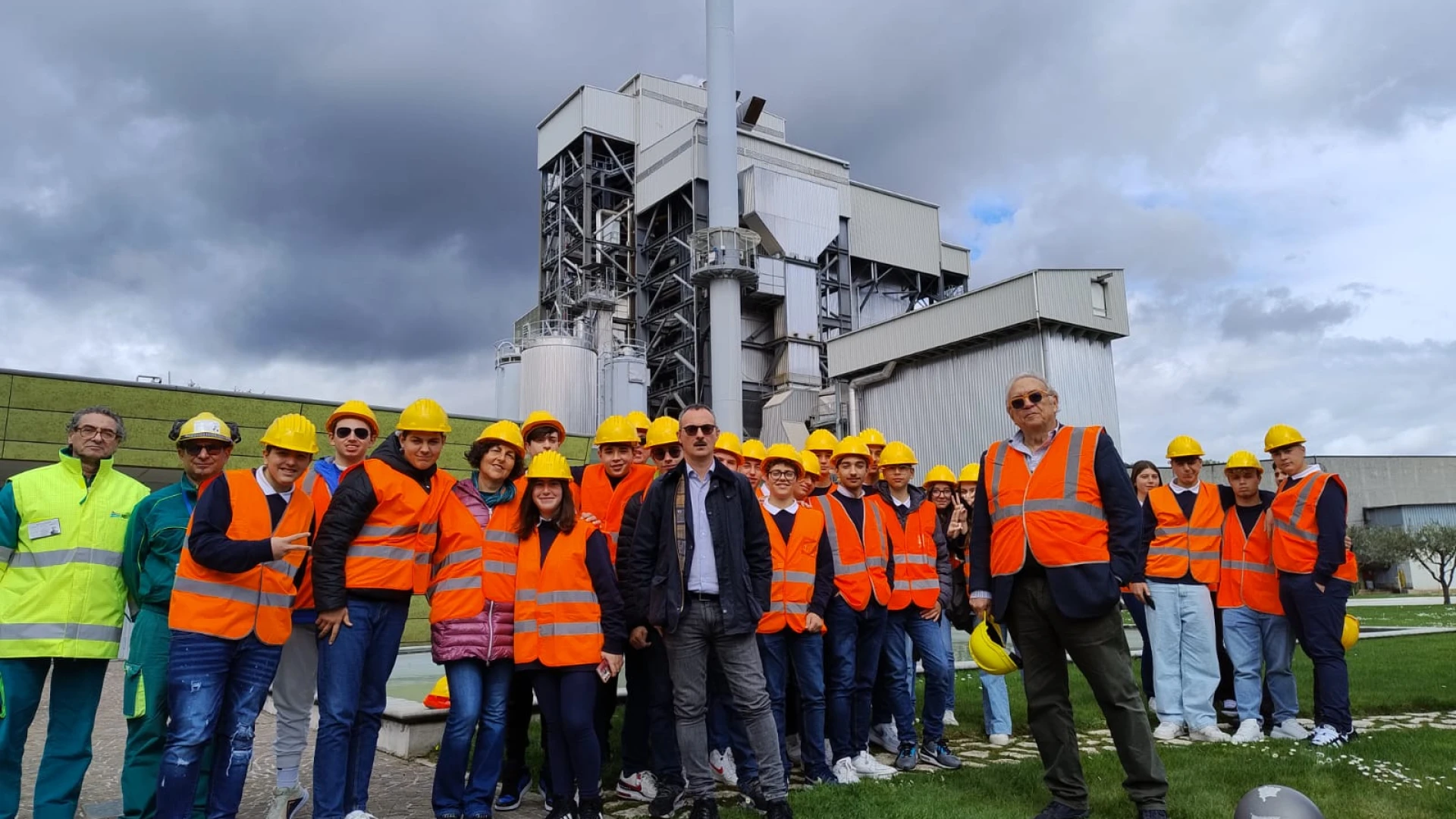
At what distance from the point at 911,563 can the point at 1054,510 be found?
6.11 ft

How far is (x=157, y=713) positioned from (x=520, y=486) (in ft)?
6.51

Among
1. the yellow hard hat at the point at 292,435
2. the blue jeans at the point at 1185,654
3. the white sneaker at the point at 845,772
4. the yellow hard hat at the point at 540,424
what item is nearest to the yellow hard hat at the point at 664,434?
the yellow hard hat at the point at 540,424

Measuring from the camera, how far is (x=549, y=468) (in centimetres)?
473

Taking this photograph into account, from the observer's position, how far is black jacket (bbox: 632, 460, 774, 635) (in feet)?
15.2

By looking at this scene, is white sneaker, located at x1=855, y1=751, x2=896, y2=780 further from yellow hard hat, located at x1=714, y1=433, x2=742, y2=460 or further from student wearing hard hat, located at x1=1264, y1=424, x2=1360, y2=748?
student wearing hard hat, located at x1=1264, y1=424, x2=1360, y2=748

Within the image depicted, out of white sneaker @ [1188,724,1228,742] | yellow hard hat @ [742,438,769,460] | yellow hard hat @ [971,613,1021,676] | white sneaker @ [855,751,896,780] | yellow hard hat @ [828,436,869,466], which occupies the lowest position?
white sneaker @ [1188,724,1228,742]

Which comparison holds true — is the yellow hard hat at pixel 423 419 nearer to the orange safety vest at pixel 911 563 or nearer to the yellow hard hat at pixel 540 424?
the yellow hard hat at pixel 540 424

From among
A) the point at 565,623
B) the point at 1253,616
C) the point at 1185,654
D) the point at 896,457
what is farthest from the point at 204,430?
the point at 1253,616

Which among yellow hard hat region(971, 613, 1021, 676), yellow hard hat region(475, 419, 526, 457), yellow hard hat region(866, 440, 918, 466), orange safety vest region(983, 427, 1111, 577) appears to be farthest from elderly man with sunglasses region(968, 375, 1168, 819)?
yellow hard hat region(475, 419, 526, 457)

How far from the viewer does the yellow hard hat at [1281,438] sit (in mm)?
6863

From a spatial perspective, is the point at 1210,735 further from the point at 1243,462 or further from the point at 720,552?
the point at 720,552

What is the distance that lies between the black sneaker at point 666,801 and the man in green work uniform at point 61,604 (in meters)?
2.67

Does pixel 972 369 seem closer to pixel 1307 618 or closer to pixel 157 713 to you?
pixel 1307 618

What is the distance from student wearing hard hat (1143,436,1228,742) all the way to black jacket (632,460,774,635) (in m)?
3.67
